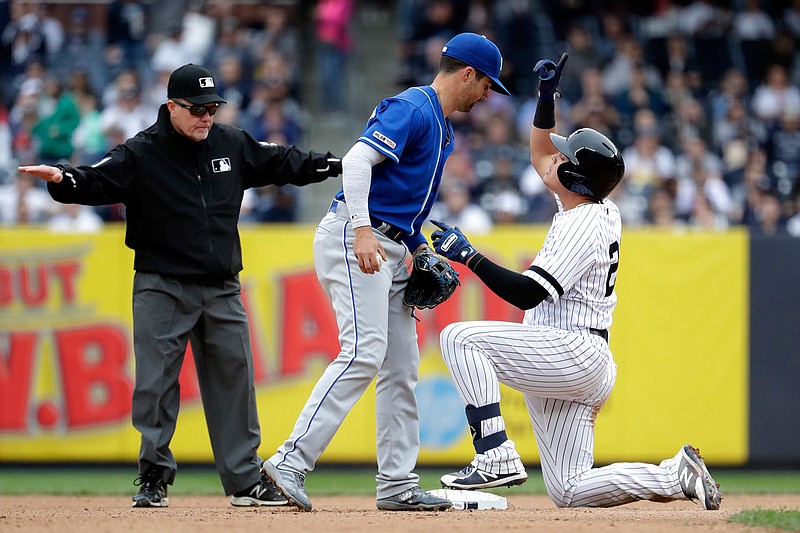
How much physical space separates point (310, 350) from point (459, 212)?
2378 millimetres

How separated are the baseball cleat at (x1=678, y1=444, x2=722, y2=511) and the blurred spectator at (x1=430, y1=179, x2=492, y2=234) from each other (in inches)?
216

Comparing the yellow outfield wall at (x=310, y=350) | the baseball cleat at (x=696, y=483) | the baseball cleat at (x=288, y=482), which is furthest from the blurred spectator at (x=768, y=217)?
the baseball cleat at (x=288, y=482)

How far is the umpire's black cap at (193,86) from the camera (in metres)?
5.89

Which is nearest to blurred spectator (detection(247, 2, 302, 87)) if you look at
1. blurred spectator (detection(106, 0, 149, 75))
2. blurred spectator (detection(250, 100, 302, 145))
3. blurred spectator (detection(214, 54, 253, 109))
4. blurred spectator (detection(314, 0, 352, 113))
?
blurred spectator (detection(214, 54, 253, 109))

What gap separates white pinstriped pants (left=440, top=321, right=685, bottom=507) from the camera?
546 cm

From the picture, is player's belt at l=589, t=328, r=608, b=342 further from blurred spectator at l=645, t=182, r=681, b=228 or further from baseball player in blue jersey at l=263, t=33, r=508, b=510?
blurred spectator at l=645, t=182, r=681, b=228

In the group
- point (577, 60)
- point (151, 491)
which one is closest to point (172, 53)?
point (577, 60)

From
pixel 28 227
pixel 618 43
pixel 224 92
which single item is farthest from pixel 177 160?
pixel 618 43

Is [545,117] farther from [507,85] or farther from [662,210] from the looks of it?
[507,85]

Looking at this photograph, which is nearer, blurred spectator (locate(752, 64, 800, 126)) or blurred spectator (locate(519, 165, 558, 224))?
blurred spectator (locate(519, 165, 558, 224))

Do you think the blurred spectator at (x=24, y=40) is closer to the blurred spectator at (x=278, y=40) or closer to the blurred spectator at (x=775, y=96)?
the blurred spectator at (x=278, y=40)

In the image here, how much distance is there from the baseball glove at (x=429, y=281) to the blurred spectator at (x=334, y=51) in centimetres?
818

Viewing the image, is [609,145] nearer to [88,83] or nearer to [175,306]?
[175,306]

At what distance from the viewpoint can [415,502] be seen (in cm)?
573
